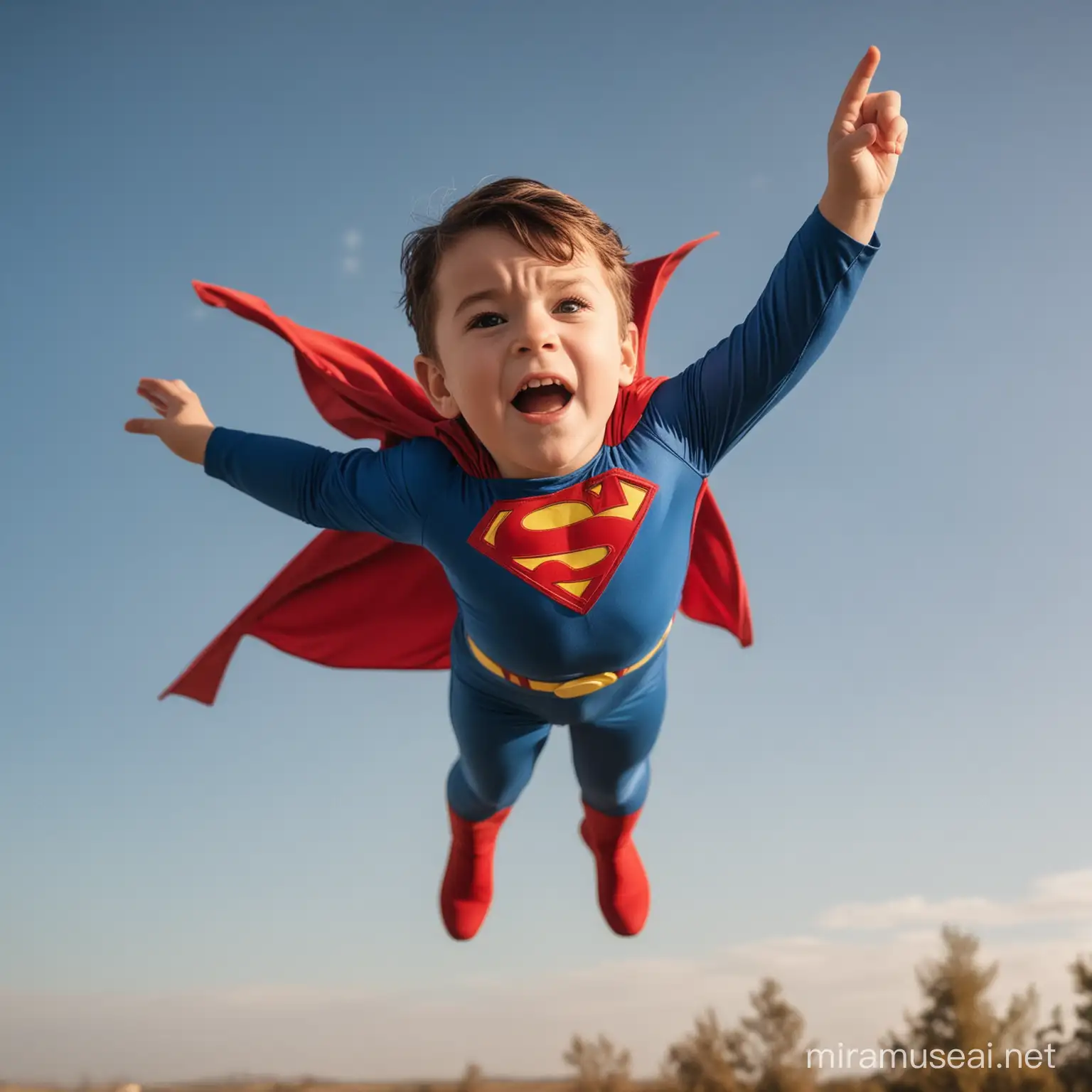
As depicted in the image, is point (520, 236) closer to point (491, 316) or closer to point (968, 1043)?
point (491, 316)

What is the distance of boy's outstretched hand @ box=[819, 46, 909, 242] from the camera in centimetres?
193

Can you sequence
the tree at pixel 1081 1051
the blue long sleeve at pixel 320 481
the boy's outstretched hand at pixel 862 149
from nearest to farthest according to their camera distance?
the boy's outstretched hand at pixel 862 149, the blue long sleeve at pixel 320 481, the tree at pixel 1081 1051

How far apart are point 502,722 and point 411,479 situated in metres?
0.78

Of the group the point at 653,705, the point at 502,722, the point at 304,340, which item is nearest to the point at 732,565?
the point at 653,705

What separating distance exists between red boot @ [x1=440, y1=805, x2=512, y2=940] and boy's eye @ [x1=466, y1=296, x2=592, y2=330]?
69.9 inches

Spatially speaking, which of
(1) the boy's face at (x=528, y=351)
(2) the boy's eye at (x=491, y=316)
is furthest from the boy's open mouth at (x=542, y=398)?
(2) the boy's eye at (x=491, y=316)

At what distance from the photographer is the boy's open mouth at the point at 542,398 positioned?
2.20 m

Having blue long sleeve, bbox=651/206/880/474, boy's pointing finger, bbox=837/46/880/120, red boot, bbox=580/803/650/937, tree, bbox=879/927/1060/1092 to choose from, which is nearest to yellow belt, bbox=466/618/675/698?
blue long sleeve, bbox=651/206/880/474

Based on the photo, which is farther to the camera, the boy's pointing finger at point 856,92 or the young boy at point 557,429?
the young boy at point 557,429

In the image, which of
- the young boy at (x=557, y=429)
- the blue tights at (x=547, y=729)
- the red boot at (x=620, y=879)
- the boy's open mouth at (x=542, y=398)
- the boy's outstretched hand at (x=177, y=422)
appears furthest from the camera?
the red boot at (x=620, y=879)

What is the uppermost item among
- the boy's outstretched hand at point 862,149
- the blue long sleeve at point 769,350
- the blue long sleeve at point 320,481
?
the boy's outstretched hand at point 862,149

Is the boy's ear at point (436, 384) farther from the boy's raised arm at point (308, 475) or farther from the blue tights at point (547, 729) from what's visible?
the blue tights at point (547, 729)

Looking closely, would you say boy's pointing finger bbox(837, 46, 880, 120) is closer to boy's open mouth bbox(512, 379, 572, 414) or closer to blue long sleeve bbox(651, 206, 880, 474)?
blue long sleeve bbox(651, 206, 880, 474)

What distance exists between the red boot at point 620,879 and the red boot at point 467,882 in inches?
13.3
